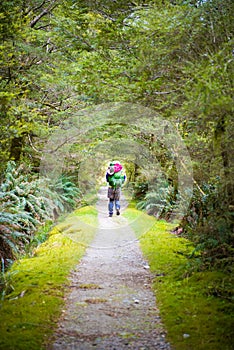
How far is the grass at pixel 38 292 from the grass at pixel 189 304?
1540 mm

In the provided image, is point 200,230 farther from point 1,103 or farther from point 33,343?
point 1,103

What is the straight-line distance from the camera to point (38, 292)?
602 cm

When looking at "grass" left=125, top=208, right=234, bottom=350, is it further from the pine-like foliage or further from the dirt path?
the pine-like foliage

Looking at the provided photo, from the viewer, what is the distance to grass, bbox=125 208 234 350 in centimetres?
442

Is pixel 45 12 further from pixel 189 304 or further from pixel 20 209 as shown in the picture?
pixel 189 304

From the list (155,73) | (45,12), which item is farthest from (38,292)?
(45,12)

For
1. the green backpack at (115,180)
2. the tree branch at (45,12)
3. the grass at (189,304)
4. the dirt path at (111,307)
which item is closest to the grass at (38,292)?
the dirt path at (111,307)

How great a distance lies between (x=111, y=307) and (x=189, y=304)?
1125 mm

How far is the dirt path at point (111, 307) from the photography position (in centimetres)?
451

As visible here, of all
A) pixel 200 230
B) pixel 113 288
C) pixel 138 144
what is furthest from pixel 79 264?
pixel 138 144

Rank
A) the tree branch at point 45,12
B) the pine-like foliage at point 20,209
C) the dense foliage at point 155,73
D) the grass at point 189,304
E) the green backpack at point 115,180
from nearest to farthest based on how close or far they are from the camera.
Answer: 1. the grass at point 189,304
2. the dense foliage at point 155,73
3. the pine-like foliage at point 20,209
4. the tree branch at point 45,12
5. the green backpack at point 115,180

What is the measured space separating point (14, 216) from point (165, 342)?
5.19 m

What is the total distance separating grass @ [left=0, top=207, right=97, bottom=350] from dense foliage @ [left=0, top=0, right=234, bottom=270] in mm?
887

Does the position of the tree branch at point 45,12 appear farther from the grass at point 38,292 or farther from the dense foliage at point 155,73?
the grass at point 38,292
